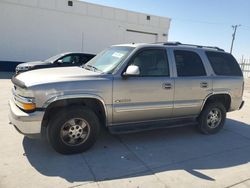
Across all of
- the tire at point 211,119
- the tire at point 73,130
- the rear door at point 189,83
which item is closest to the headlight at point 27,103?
the tire at point 73,130

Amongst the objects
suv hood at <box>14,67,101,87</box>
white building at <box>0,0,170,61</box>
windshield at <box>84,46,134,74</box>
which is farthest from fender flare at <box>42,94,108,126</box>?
white building at <box>0,0,170,61</box>

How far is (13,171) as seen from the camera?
3369 mm

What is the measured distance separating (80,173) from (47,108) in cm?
112

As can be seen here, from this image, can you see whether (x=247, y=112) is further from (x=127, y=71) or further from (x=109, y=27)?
(x=109, y=27)

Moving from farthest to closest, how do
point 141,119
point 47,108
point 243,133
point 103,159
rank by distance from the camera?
point 243,133 < point 141,119 < point 103,159 < point 47,108

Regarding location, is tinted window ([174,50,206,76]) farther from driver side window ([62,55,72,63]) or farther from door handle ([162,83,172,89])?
driver side window ([62,55,72,63])

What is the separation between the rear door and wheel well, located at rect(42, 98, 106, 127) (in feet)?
5.21

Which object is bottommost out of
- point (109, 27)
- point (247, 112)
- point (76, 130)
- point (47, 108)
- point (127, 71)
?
point (247, 112)

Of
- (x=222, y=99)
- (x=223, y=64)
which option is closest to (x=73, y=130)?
(x=222, y=99)

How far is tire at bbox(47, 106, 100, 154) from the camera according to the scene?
12.4ft

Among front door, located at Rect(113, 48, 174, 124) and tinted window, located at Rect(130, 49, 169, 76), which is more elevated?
tinted window, located at Rect(130, 49, 169, 76)

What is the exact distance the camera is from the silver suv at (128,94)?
3.65 metres

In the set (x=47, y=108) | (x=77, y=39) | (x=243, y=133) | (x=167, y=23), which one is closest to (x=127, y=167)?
(x=47, y=108)

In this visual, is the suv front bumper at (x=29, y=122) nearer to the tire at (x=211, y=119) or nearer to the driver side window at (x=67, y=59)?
the tire at (x=211, y=119)
